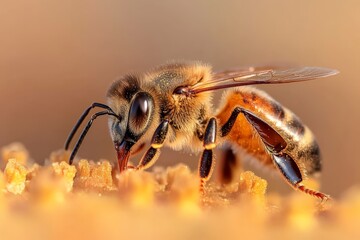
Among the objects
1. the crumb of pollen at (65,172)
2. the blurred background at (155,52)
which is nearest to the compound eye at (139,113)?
the crumb of pollen at (65,172)

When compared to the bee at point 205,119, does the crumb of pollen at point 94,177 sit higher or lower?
lower

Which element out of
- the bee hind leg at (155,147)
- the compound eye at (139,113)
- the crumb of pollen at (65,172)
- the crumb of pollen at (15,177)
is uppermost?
the compound eye at (139,113)

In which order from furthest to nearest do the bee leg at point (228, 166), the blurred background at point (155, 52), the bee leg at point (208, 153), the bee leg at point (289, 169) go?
the blurred background at point (155, 52), the bee leg at point (228, 166), the bee leg at point (289, 169), the bee leg at point (208, 153)

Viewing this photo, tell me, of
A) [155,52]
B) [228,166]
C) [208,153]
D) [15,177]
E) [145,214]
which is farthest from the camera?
[155,52]

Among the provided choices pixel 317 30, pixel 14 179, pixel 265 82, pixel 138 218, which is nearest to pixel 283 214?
pixel 138 218

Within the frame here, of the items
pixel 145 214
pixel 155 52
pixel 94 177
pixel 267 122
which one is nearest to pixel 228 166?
pixel 267 122

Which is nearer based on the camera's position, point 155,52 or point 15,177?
point 15,177

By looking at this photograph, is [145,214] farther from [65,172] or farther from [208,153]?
[208,153]

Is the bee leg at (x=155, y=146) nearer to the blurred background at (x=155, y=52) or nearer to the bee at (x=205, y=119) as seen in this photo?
the bee at (x=205, y=119)

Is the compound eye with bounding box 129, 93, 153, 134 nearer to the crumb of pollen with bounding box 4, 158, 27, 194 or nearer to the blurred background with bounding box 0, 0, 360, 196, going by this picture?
the crumb of pollen with bounding box 4, 158, 27, 194
